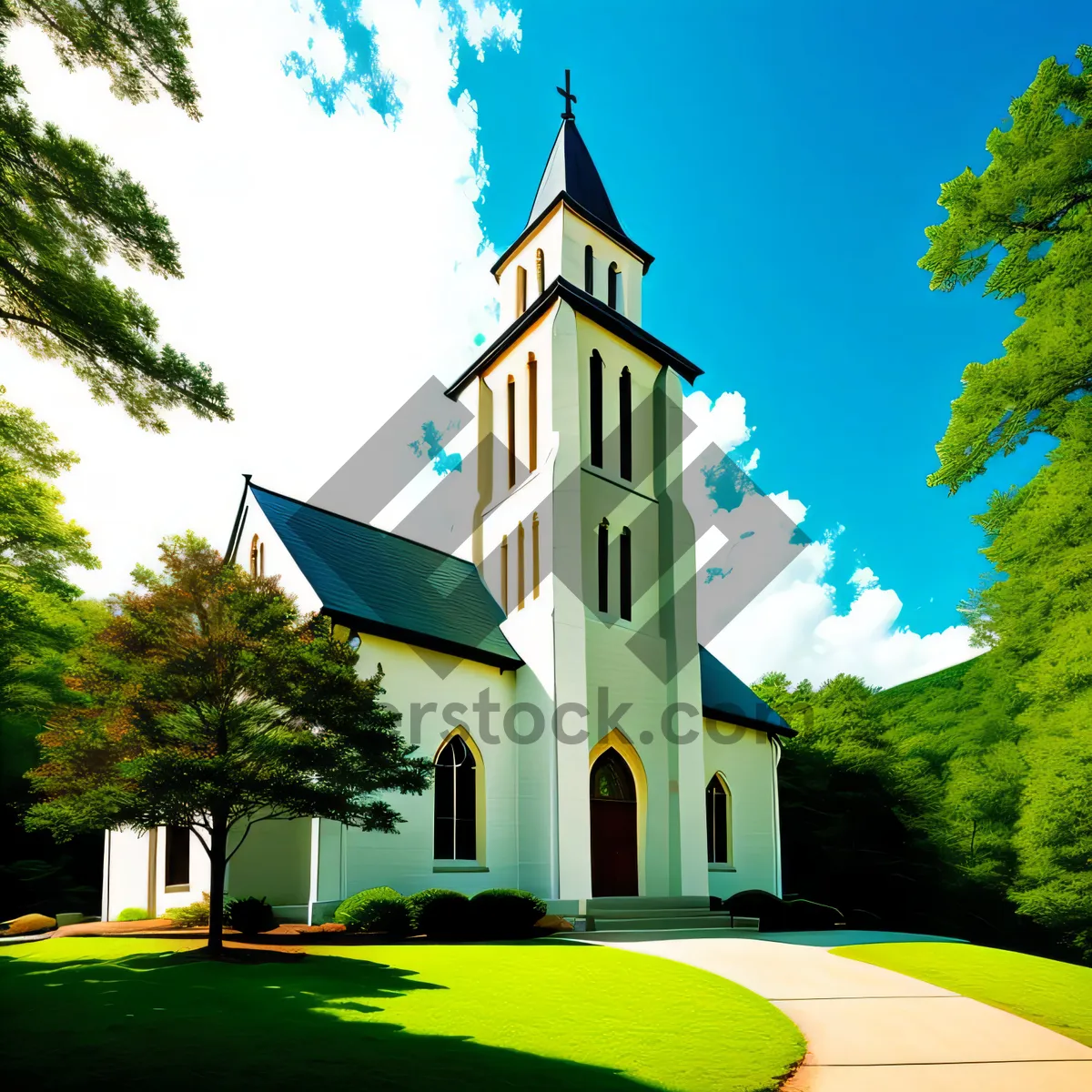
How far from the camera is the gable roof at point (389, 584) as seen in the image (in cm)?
1784

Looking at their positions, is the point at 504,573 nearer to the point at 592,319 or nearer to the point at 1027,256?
the point at 592,319

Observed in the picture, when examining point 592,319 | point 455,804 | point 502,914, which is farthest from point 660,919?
point 592,319

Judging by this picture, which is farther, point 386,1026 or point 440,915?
point 440,915

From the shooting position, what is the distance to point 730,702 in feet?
83.8

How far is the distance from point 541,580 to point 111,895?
12779mm

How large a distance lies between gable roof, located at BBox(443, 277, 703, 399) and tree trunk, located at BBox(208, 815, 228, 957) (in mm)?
15847

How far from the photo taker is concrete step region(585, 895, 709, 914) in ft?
60.7

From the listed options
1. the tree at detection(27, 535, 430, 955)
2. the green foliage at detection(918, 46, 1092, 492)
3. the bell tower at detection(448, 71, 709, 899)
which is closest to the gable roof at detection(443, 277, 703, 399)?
the bell tower at detection(448, 71, 709, 899)

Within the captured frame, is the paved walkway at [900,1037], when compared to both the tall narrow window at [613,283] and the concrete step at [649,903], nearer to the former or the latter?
the concrete step at [649,903]

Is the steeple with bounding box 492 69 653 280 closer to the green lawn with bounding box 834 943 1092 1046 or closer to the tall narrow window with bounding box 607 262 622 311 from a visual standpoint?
the tall narrow window with bounding box 607 262 622 311

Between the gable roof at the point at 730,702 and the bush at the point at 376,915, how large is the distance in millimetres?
11391

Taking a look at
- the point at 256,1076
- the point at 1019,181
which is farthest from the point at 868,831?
the point at 256,1076

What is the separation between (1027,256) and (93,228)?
17.2 m

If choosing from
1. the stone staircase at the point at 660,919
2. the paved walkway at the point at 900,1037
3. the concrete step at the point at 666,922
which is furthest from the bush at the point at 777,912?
the paved walkway at the point at 900,1037
